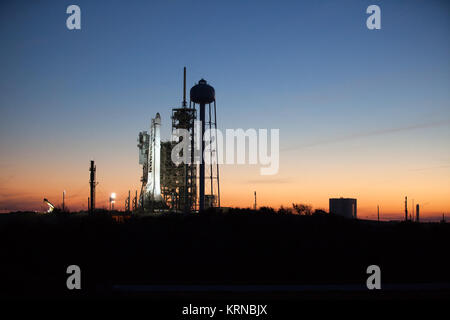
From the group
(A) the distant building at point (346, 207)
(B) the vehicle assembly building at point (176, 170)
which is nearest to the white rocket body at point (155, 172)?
(B) the vehicle assembly building at point (176, 170)

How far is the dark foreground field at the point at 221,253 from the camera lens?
774 inches

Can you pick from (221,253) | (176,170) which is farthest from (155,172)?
(221,253)

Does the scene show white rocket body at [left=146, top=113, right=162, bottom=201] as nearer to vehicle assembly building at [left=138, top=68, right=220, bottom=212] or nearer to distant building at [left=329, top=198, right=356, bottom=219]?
vehicle assembly building at [left=138, top=68, right=220, bottom=212]

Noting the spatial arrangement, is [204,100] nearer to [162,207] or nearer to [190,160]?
[190,160]

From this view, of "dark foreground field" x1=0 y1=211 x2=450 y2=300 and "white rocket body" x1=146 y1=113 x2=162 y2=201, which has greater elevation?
"white rocket body" x1=146 y1=113 x2=162 y2=201

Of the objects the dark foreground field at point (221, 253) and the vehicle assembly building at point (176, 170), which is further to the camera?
the vehicle assembly building at point (176, 170)

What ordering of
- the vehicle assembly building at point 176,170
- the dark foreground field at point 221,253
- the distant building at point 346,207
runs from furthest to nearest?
the distant building at point 346,207, the vehicle assembly building at point 176,170, the dark foreground field at point 221,253

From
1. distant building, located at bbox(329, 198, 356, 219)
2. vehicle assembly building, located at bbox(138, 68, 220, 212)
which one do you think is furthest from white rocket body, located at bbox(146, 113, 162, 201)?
distant building, located at bbox(329, 198, 356, 219)

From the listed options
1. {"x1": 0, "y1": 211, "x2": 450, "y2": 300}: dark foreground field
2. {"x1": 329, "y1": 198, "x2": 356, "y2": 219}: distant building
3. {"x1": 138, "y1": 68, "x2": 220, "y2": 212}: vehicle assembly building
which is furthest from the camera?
{"x1": 329, "y1": 198, "x2": 356, "y2": 219}: distant building

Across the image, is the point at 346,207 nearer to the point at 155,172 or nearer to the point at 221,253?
the point at 155,172

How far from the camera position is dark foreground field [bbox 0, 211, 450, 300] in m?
19.7

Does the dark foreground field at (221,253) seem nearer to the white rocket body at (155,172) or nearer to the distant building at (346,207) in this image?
the white rocket body at (155,172)

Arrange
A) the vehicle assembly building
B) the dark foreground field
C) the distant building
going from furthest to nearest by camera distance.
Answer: the distant building, the vehicle assembly building, the dark foreground field
